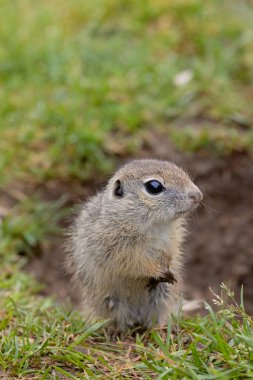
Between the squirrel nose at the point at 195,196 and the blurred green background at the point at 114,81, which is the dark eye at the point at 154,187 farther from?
the blurred green background at the point at 114,81

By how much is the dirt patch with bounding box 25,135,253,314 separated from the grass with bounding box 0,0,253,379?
15cm

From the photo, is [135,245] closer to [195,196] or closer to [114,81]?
[195,196]

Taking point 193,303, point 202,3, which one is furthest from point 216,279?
point 202,3

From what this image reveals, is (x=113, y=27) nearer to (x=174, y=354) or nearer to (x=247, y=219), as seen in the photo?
(x=247, y=219)

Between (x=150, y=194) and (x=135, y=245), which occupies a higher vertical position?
(x=150, y=194)

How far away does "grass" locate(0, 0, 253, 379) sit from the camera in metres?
6.66

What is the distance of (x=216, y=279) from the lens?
289 inches

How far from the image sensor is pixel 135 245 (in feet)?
14.6

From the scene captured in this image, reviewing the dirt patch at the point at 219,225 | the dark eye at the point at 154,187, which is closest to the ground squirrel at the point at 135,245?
the dark eye at the point at 154,187

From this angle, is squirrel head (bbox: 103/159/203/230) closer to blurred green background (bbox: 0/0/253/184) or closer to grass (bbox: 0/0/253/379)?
grass (bbox: 0/0/253/379)

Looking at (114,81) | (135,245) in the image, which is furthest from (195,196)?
(114,81)

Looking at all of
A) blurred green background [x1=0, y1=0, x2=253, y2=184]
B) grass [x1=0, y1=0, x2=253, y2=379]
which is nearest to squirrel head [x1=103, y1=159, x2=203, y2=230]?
grass [x1=0, y1=0, x2=253, y2=379]

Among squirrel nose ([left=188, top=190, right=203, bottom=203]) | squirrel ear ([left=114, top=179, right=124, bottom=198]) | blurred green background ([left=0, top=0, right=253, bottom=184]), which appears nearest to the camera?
squirrel nose ([left=188, top=190, right=203, bottom=203])

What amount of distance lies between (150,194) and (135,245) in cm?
33
